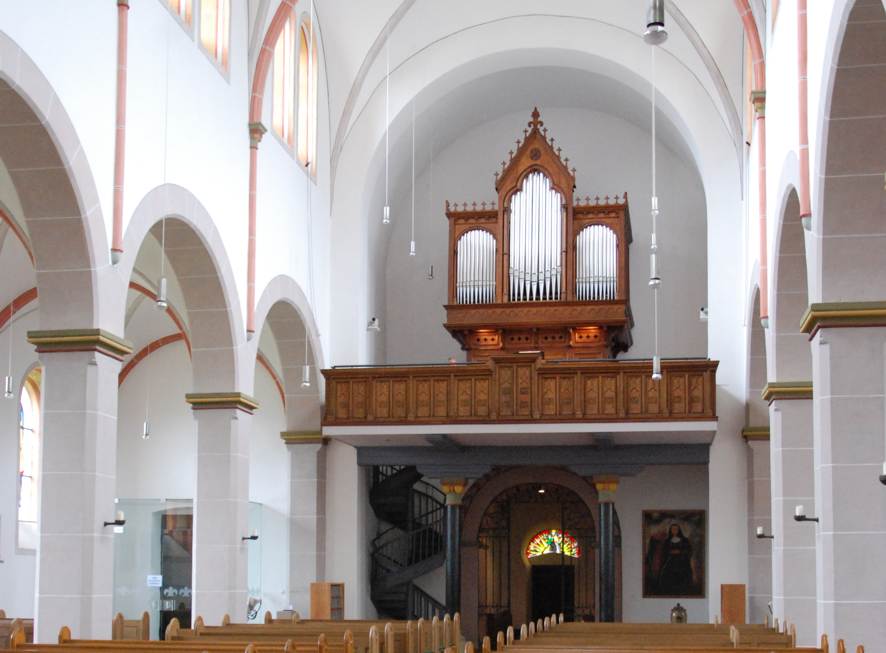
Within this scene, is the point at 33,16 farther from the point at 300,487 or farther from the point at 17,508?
the point at 17,508

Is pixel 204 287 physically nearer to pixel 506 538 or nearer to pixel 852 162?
pixel 852 162

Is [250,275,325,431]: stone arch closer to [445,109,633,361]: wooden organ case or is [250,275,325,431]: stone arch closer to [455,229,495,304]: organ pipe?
[445,109,633,361]: wooden organ case

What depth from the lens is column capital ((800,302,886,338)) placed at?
1223 centimetres

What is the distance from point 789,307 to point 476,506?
10.5m

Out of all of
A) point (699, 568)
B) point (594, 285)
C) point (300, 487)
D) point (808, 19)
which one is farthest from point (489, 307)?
point (808, 19)

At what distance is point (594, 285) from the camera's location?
24078mm

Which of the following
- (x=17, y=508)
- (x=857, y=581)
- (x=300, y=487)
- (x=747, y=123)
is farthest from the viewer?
(x=17, y=508)

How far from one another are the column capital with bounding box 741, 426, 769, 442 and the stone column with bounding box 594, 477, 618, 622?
257 centimetres

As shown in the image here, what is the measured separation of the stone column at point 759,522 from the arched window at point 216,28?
10.6 metres

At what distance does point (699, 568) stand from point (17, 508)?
13243 millimetres

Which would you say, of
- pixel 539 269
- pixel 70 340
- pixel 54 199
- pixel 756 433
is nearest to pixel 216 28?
pixel 54 199

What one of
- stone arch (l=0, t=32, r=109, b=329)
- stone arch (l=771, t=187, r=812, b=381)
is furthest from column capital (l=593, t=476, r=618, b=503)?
stone arch (l=0, t=32, r=109, b=329)

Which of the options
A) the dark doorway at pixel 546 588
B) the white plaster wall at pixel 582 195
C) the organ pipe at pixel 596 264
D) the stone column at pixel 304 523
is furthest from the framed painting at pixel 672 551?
the stone column at pixel 304 523

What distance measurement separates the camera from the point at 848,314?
40.2ft
